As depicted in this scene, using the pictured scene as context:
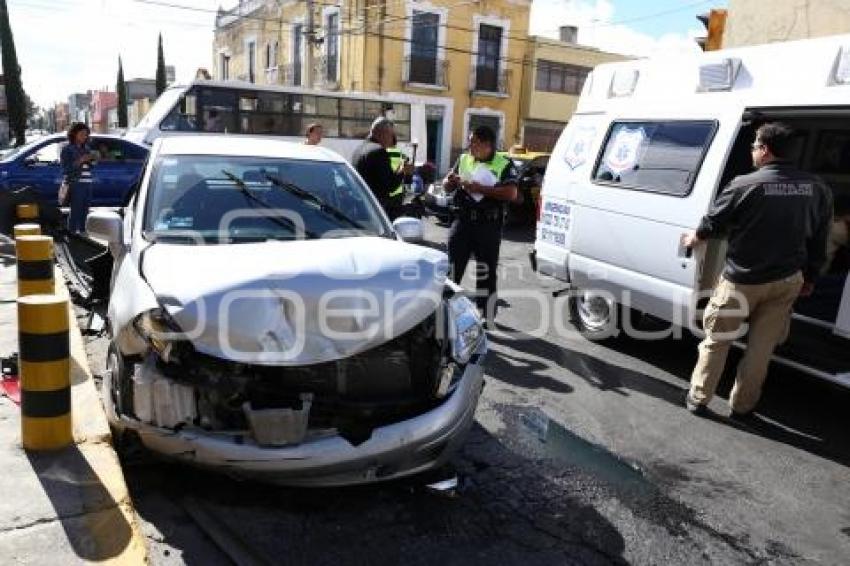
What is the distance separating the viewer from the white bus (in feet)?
54.7

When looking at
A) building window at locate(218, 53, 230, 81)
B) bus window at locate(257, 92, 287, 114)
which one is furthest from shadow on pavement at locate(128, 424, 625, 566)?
building window at locate(218, 53, 230, 81)

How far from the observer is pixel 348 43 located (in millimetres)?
30000

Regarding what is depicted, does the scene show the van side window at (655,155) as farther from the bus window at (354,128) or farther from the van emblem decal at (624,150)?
the bus window at (354,128)

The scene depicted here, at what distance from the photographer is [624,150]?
6062 millimetres

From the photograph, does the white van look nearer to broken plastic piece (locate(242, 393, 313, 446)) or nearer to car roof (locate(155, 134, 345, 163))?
car roof (locate(155, 134, 345, 163))

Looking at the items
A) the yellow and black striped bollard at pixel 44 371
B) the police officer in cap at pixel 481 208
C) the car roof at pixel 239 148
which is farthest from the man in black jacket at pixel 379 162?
the yellow and black striped bollard at pixel 44 371

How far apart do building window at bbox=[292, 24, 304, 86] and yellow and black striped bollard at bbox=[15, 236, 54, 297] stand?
31.2m

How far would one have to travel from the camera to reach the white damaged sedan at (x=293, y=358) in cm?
290

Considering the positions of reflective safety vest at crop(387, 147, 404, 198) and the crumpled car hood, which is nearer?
the crumpled car hood

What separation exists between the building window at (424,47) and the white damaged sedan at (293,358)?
28093 millimetres

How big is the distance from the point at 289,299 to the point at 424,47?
29312 millimetres

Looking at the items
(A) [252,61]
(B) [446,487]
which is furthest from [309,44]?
(B) [446,487]

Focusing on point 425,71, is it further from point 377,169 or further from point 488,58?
point 377,169

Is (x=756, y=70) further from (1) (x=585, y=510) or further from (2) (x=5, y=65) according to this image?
(2) (x=5, y=65)
